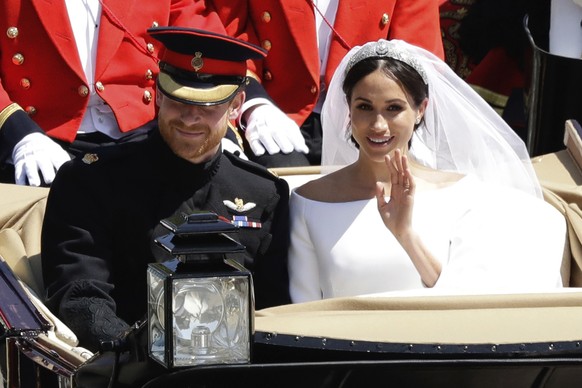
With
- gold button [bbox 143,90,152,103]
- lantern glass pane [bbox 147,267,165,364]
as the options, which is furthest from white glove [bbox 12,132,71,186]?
lantern glass pane [bbox 147,267,165,364]

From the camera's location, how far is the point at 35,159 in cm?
383

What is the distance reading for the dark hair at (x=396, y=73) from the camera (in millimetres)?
3396

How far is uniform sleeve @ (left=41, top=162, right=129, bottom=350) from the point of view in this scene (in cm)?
298

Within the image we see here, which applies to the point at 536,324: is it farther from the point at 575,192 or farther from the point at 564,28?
the point at 564,28

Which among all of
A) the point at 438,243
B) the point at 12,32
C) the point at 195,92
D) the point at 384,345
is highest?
the point at 12,32

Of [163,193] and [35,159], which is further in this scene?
[35,159]

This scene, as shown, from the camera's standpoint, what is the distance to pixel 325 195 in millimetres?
3504

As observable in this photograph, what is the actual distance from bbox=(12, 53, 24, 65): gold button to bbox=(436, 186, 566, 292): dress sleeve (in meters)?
1.45

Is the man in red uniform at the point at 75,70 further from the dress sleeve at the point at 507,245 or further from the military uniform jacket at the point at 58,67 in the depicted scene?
the dress sleeve at the point at 507,245

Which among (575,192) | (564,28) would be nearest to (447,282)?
(575,192)

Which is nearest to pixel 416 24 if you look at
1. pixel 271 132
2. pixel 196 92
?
pixel 271 132

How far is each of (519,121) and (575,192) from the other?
77.2 inches

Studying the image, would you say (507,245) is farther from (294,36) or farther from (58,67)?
(58,67)

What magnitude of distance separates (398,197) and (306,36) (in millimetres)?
1347
